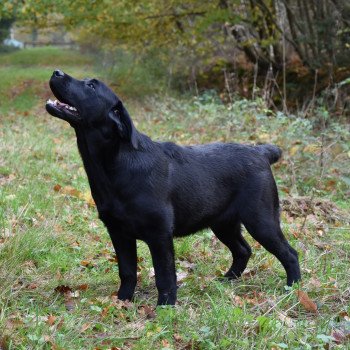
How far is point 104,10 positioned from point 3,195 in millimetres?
12491

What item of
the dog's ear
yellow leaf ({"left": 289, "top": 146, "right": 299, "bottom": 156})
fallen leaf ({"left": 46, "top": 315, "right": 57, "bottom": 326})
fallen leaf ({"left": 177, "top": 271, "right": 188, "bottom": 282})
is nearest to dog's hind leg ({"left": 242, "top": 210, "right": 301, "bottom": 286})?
fallen leaf ({"left": 177, "top": 271, "right": 188, "bottom": 282})

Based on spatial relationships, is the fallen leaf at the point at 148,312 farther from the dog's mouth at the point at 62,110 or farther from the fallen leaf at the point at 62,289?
the dog's mouth at the point at 62,110

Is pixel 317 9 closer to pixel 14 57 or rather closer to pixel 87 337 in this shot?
pixel 87 337

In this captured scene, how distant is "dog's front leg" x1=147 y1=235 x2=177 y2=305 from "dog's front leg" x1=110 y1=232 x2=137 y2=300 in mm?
337

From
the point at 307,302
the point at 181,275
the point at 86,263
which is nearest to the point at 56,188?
the point at 86,263

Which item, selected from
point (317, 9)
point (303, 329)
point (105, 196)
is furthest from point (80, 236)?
point (317, 9)

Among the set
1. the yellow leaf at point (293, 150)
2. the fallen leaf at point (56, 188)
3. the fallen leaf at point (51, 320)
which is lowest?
the yellow leaf at point (293, 150)

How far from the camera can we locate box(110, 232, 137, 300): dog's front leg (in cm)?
498

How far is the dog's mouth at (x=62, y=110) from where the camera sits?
14.5ft

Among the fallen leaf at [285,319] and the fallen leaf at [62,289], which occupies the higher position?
the fallen leaf at [285,319]

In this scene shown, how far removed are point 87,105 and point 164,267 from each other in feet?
4.36

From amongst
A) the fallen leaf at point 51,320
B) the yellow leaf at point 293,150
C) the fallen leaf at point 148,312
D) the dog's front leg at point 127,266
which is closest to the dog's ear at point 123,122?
the dog's front leg at point 127,266

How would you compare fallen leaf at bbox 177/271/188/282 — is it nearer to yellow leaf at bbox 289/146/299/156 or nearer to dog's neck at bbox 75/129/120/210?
dog's neck at bbox 75/129/120/210

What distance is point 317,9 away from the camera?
54.8ft
